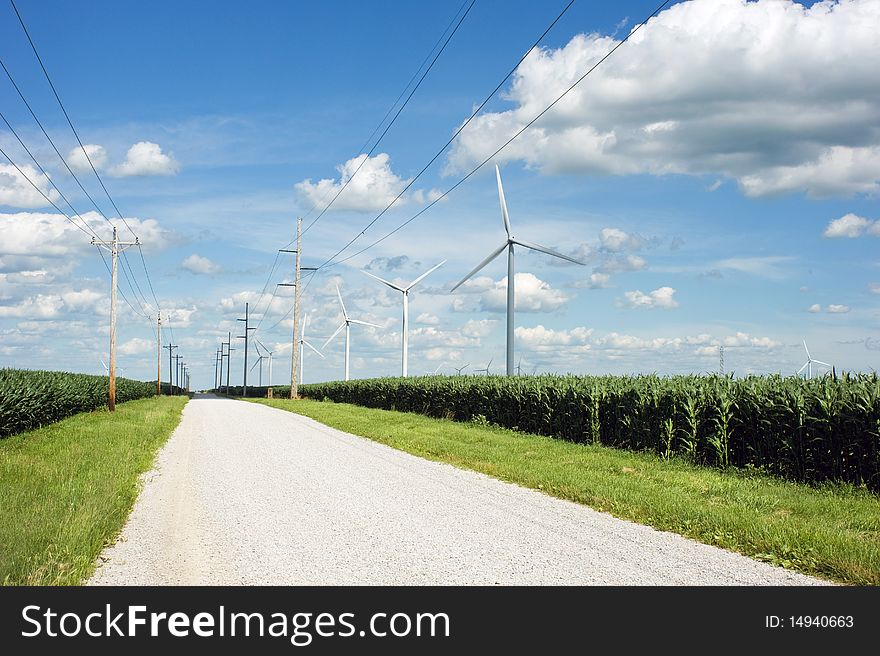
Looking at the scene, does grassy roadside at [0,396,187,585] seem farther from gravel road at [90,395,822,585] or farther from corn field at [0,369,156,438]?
corn field at [0,369,156,438]

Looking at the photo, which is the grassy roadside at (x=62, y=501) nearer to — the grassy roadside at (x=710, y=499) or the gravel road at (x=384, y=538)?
the gravel road at (x=384, y=538)

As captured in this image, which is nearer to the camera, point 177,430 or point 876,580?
point 876,580

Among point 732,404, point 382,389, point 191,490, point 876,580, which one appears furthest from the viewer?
point 382,389

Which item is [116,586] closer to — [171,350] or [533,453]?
[533,453]

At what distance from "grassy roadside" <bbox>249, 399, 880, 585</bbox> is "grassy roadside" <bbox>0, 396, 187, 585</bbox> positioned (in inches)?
238

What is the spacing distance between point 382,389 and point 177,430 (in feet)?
67.9

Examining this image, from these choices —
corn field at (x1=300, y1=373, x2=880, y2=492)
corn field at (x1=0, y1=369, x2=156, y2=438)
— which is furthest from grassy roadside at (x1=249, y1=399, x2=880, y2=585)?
corn field at (x1=0, y1=369, x2=156, y2=438)

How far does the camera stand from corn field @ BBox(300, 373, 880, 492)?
12377 mm

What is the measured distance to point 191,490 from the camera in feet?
37.6

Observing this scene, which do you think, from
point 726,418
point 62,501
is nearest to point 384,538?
point 62,501

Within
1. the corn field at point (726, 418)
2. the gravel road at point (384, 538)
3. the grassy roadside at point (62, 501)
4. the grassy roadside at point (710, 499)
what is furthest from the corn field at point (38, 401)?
the corn field at point (726, 418)

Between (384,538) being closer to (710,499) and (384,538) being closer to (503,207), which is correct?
(710,499)

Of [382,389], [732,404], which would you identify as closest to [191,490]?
[732,404]

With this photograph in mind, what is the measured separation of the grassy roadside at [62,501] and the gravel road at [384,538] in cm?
28
